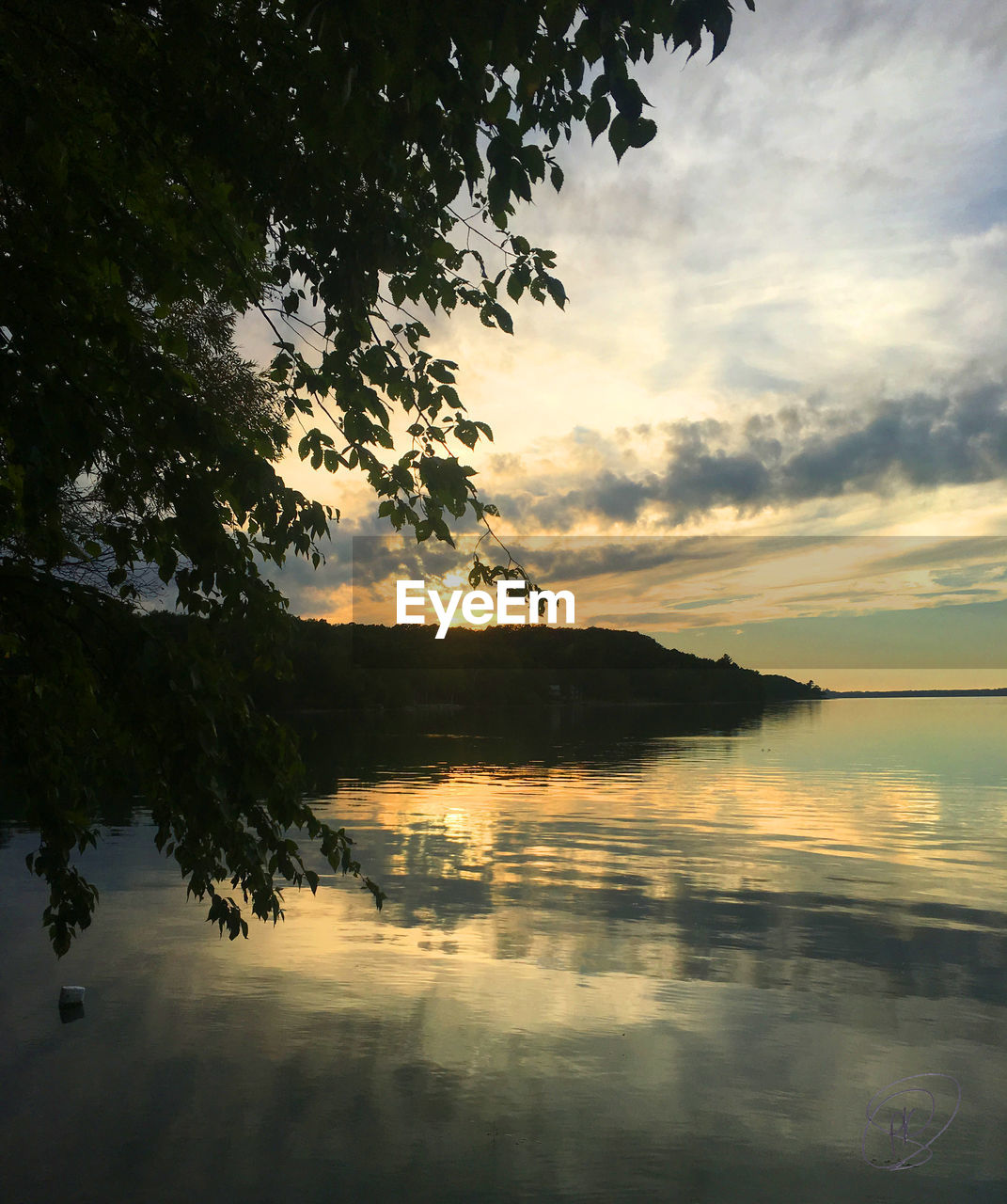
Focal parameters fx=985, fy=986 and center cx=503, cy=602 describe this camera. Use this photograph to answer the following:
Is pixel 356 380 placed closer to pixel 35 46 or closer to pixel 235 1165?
pixel 35 46

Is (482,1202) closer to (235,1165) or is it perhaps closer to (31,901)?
(235,1165)

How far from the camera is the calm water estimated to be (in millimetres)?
7996

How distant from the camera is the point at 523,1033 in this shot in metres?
10.9

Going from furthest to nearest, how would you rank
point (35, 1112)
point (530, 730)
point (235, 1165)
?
point (530, 730) < point (35, 1112) < point (235, 1165)

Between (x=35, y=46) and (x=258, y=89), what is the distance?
121 cm

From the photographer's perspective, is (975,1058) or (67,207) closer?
(67,207)

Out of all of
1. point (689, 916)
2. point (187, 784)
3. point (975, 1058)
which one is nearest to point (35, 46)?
point (187, 784)

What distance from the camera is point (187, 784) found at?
214 inches

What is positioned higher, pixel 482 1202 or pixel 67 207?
pixel 67 207

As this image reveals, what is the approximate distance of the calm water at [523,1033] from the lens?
26.2 feet

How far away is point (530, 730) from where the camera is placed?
9962cm

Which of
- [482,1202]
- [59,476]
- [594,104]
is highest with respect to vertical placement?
[594,104]

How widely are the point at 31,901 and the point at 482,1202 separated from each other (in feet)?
44.1

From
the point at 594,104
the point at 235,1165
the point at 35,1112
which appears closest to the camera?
the point at 594,104
